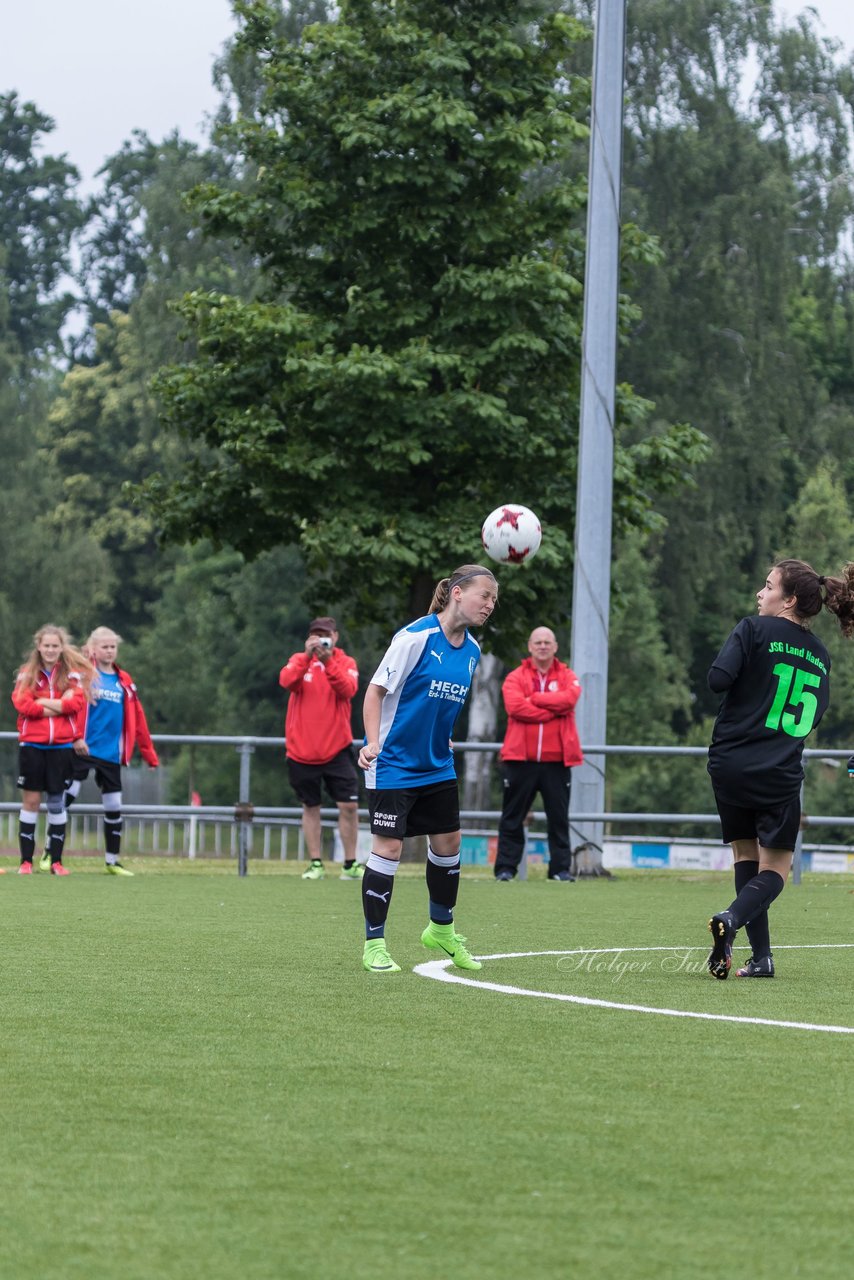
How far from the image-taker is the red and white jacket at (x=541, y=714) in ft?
55.4

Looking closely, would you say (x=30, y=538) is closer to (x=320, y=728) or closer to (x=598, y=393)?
(x=598, y=393)

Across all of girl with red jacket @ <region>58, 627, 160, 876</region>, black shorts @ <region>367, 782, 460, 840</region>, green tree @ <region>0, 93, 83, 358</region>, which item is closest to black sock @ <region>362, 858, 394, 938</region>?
black shorts @ <region>367, 782, 460, 840</region>

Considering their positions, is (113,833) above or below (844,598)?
below

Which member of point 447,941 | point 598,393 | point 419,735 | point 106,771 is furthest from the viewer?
point 598,393

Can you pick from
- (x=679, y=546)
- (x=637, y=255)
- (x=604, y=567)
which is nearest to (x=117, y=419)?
(x=679, y=546)

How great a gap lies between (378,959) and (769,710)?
Result: 1.98 meters

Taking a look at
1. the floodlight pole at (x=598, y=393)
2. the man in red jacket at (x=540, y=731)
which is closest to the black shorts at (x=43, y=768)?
the man in red jacket at (x=540, y=731)

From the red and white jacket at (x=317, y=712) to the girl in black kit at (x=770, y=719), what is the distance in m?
8.51

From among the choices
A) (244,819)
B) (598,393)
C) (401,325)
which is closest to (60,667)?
(244,819)

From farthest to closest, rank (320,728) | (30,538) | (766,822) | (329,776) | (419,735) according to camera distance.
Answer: (30,538), (329,776), (320,728), (419,735), (766,822)

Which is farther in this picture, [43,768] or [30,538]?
[30,538]

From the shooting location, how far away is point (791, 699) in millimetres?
8523

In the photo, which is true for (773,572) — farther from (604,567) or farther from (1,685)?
(1,685)

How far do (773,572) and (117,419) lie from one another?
61.0 m
